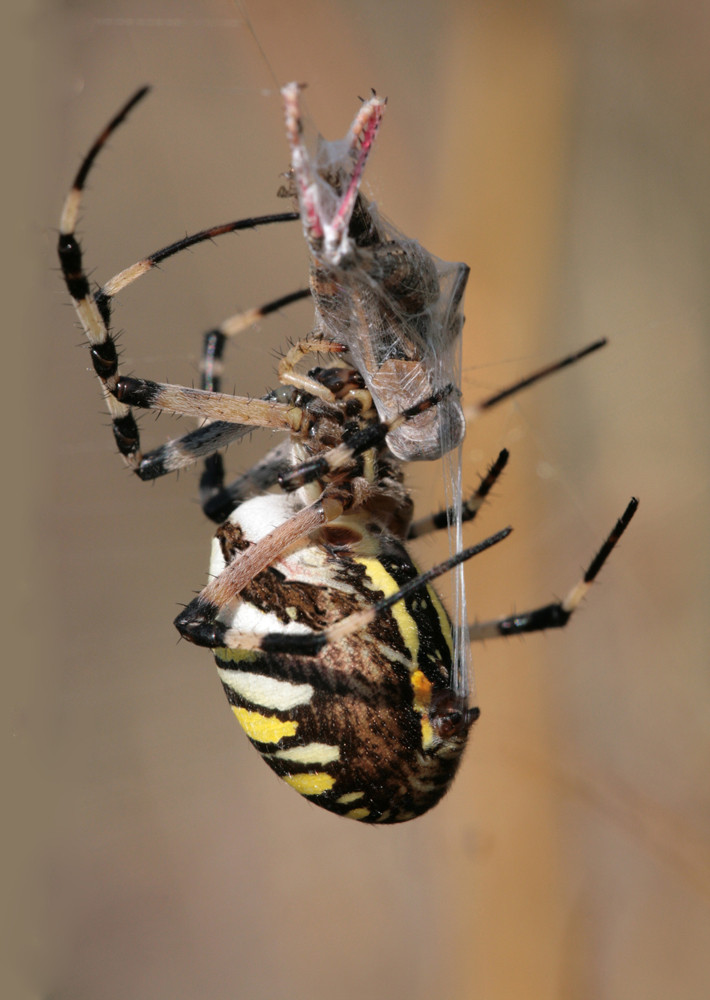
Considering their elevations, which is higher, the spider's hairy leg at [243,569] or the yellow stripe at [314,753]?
the spider's hairy leg at [243,569]

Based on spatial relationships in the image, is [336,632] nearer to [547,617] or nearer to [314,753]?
A: [314,753]

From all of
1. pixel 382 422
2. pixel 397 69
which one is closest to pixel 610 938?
pixel 382 422

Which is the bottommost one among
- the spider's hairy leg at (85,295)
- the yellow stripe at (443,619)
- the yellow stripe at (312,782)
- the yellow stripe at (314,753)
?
the yellow stripe at (312,782)

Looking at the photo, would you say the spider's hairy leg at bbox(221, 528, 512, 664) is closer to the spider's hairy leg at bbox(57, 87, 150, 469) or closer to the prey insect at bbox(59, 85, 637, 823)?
the prey insect at bbox(59, 85, 637, 823)

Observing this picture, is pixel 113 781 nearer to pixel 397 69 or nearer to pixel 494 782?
pixel 494 782

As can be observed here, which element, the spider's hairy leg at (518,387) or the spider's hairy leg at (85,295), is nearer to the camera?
the spider's hairy leg at (85,295)

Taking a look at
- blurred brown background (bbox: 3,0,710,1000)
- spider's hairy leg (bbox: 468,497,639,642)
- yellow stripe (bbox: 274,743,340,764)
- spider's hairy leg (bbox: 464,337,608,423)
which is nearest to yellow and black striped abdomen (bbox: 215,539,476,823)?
yellow stripe (bbox: 274,743,340,764)

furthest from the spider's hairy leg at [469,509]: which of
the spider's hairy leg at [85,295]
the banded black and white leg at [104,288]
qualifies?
the spider's hairy leg at [85,295]

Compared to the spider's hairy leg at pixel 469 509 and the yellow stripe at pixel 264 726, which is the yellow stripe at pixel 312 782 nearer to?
the yellow stripe at pixel 264 726
